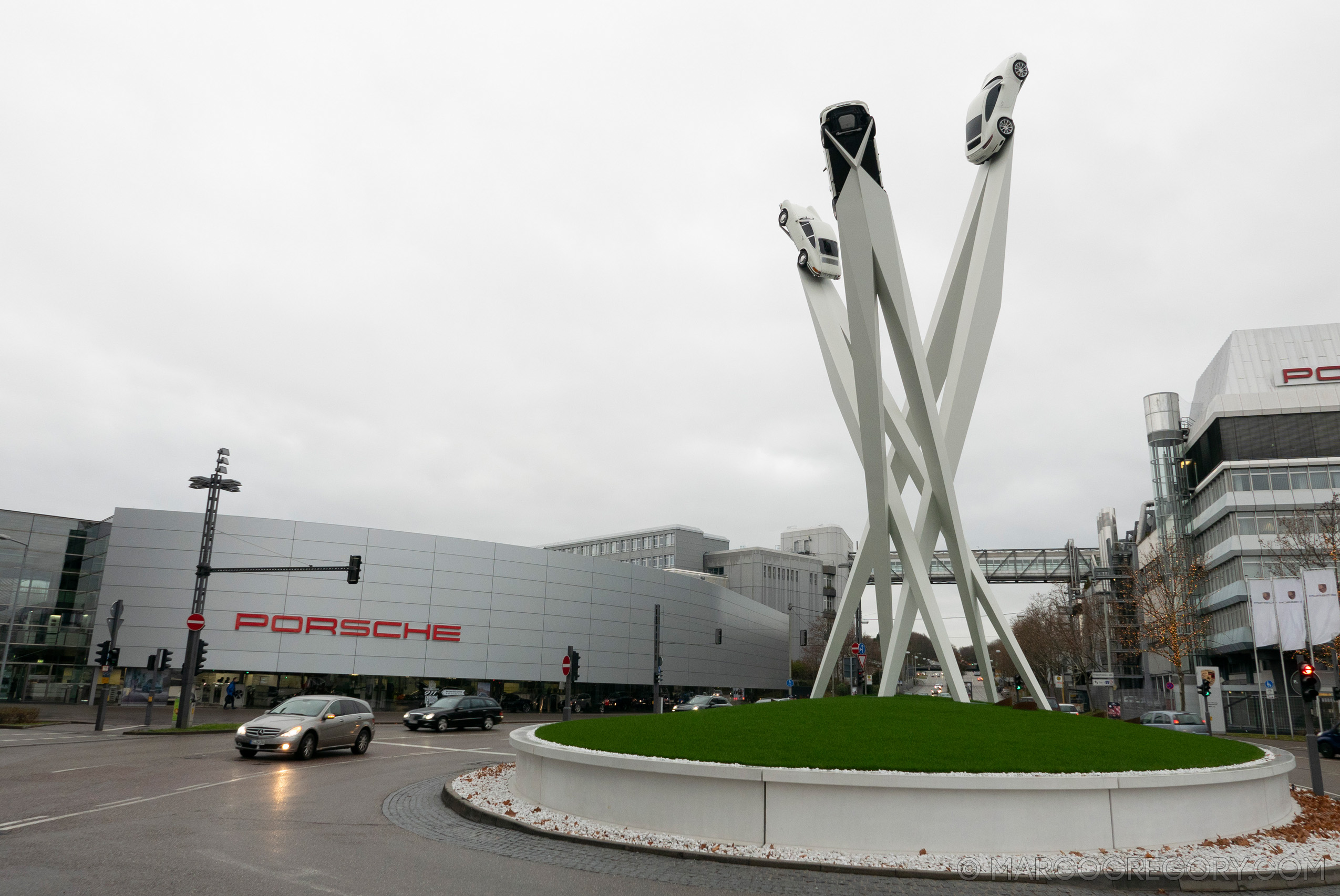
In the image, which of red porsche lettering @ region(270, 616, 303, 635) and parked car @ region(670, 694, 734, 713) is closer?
parked car @ region(670, 694, 734, 713)

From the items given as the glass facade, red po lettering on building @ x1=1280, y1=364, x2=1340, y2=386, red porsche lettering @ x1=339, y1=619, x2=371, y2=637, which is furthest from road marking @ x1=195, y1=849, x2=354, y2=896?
red po lettering on building @ x1=1280, y1=364, x2=1340, y2=386

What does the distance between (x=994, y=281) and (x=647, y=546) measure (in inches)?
3978

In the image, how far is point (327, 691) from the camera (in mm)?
45000

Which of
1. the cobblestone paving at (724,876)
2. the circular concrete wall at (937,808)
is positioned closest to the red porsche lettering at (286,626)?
the cobblestone paving at (724,876)

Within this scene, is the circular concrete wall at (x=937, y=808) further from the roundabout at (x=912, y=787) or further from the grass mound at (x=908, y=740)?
the grass mound at (x=908, y=740)

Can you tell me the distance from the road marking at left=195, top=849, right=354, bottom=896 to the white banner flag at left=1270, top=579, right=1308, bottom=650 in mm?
16362

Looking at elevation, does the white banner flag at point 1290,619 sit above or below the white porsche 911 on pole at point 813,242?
below

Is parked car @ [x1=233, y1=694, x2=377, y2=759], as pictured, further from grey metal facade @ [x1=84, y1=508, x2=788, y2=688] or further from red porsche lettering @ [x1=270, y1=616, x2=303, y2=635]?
grey metal facade @ [x1=84, y1=508, x2=788, y2=688]

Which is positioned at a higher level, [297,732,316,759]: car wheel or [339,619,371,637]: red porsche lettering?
[339,619,371,637]: red porsche lettering

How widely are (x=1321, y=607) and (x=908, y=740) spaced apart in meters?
10.5

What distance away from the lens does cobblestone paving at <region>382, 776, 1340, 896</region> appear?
7840 mm

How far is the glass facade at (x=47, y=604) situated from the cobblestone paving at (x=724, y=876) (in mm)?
44473

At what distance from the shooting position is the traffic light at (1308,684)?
1508 cm

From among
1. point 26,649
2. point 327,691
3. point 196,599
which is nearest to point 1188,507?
point 327,691
